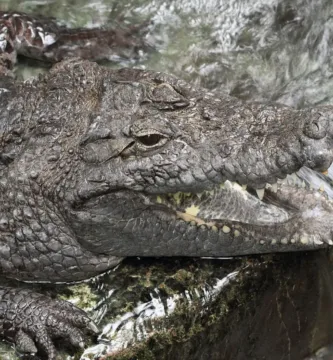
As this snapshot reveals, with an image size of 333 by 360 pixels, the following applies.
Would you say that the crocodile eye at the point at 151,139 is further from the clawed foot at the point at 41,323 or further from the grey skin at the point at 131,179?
the clawed foot at the point at 41,323

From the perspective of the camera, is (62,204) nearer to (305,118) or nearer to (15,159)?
(15,159)

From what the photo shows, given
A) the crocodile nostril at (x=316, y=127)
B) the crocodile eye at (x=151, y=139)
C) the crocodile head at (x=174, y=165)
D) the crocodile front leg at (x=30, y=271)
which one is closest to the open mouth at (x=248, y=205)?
the crocodile head at (x=174, y=165)

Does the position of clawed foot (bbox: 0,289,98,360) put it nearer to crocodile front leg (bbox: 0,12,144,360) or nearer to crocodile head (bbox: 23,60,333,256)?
crocodile front leg (bbox: 0,12,144,360)

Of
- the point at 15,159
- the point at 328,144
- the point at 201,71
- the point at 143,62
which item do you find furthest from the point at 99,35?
the point at 328,144

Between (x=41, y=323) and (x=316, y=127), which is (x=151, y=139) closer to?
(x=316, y=127)

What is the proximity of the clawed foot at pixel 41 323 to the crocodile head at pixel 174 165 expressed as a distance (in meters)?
0.35

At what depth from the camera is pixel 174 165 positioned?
3039 millimetres

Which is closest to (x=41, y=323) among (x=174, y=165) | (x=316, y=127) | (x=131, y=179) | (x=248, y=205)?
(x=131, y=179)

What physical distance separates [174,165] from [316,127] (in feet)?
2.15

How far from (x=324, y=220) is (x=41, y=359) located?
161 centimetres

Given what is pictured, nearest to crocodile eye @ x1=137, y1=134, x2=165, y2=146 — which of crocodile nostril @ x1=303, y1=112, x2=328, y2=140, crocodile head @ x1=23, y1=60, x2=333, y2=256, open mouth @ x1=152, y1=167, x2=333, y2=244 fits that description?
crocodile head @ x1=23, y1=60, x2=333, y2=256

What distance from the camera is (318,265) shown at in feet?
12.0

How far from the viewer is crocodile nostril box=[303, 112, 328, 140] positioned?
2889mm

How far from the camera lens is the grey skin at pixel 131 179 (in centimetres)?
303
